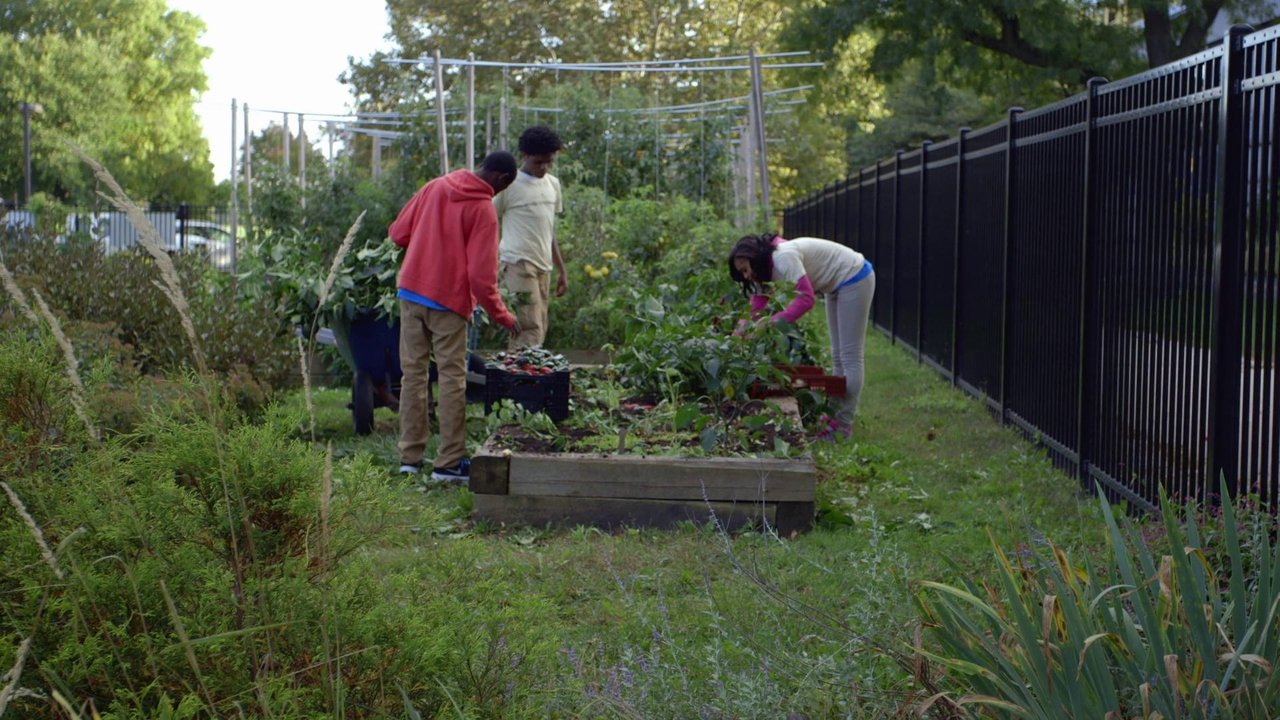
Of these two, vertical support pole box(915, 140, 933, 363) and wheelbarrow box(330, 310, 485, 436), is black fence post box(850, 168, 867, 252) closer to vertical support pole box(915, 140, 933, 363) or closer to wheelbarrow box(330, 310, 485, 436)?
vertical support pole box(915, 140, 933, 363)

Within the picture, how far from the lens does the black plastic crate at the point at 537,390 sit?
24.6 feet

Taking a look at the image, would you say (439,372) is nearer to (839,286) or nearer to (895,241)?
(839,286)

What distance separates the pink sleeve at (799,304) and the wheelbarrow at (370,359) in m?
1.90

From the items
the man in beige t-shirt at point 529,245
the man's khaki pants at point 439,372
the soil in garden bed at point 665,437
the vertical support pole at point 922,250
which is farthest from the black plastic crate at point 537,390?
the vertical support pole at point 922,250

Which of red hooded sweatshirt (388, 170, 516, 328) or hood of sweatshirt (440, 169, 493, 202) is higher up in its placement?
hood of sweatshirt (440, 169, 493, 202)

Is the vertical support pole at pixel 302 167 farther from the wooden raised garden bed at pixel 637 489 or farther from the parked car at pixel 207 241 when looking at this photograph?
the wooden raised garden bed at pixel 637 489

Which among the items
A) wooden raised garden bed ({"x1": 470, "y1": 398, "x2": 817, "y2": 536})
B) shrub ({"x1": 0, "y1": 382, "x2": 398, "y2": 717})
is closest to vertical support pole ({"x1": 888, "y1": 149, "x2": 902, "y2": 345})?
wooden raised garden bed ({"x1": 470, "y1": 398, "x2": 817, "y2": 536})

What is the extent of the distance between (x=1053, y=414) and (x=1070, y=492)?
103 centimetres

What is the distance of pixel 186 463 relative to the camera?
9.14 ft

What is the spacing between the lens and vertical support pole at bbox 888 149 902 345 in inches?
613

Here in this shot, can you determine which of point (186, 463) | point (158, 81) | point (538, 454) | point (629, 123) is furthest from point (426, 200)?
point (158, 81)

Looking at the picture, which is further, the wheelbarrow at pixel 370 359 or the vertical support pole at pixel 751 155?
the vertical support pole at pixel 751 155

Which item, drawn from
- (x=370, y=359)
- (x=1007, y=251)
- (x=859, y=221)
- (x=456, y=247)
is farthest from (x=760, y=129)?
(x=456, y=247)

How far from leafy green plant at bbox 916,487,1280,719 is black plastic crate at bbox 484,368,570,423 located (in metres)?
4.44
